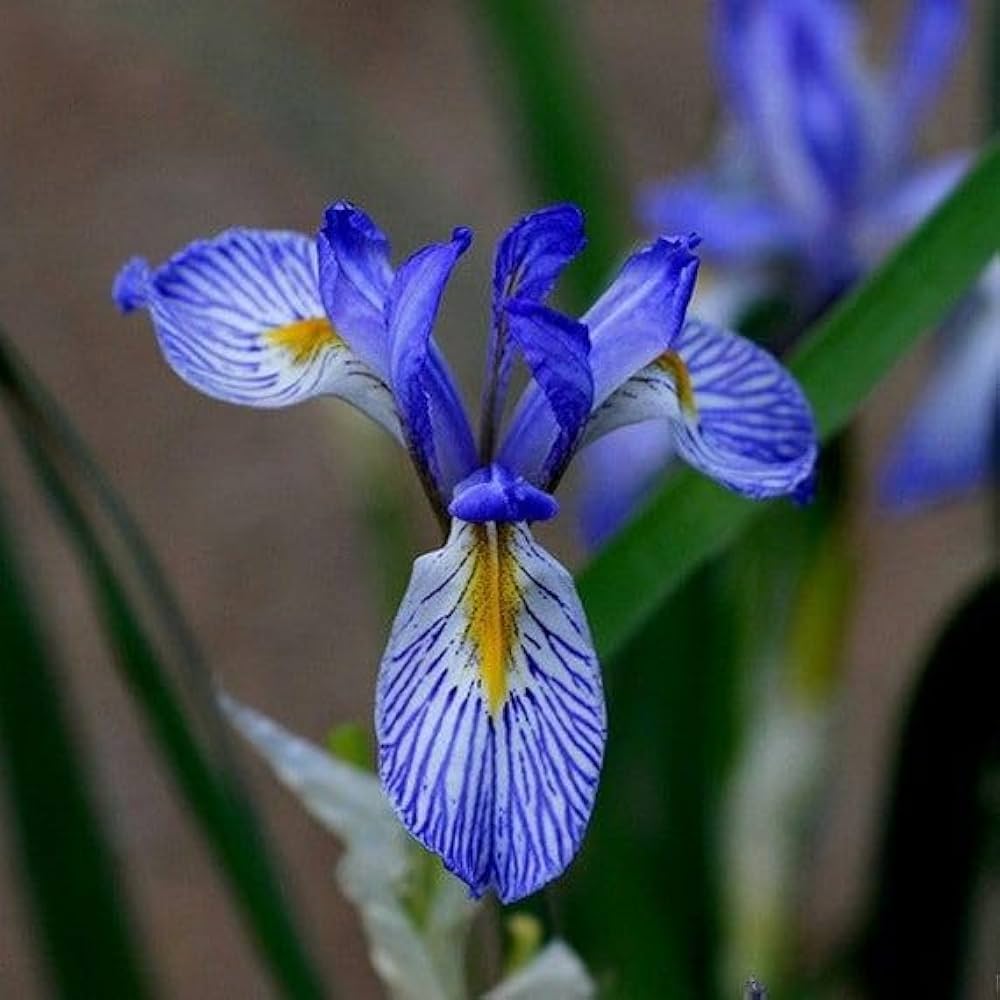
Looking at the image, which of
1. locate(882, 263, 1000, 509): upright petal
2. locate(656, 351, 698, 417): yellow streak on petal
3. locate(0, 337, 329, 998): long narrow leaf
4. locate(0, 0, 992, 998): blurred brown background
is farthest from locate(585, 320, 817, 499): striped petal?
locate(0, 0, 992, 998): blurred brown background

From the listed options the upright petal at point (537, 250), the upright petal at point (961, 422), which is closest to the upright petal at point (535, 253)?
the upright petal at point (537, 250)

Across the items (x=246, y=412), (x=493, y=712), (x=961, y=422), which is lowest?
(x=246, y=412)

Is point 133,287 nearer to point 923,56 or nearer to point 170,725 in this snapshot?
point 170,725

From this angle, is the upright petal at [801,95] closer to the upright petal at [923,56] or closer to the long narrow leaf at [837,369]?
the upright petal at [923,56]

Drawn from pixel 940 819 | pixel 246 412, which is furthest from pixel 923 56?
pixel 246 412

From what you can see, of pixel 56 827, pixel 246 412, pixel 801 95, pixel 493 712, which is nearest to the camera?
pixel 493 712
